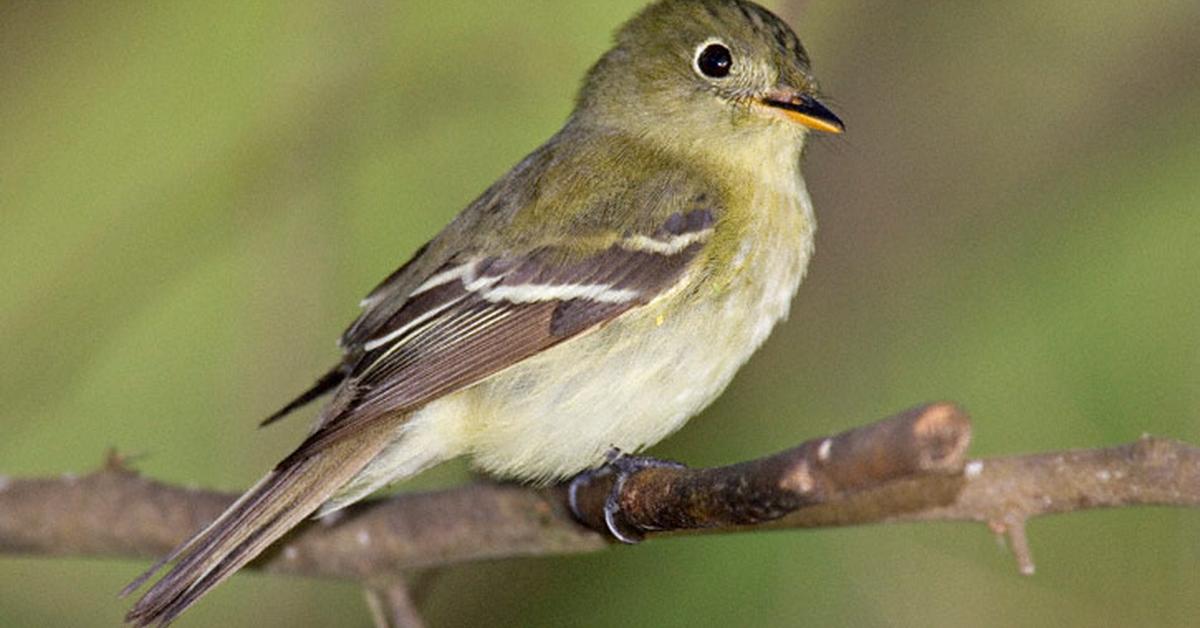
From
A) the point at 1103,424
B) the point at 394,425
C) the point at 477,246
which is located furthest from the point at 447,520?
the point at 1103,424

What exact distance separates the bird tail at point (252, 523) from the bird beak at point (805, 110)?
1375 millimetres

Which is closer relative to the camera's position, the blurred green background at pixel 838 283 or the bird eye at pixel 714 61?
the bird eye at pixel 714 61

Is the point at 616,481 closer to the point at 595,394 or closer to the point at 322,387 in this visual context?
the point at 595,394

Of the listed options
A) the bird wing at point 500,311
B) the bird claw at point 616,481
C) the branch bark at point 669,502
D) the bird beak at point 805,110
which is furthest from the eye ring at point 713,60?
the branch bark at point 669,502

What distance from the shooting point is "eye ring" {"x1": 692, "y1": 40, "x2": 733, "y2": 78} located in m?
4.49

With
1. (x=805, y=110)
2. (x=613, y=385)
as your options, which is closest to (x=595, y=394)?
(x=613, y=385)

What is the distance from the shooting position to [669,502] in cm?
316

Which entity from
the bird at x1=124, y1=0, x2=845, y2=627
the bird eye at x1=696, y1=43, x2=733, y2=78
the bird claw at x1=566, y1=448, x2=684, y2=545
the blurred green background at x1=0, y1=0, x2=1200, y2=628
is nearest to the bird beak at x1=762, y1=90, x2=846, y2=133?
the bird at x1=124, y1=0, x2=845, y2=627

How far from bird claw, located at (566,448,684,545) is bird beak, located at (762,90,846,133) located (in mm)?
972

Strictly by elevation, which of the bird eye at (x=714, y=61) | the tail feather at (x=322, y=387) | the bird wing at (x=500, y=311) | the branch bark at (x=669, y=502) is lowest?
the branch bark at (x=669, y=502)

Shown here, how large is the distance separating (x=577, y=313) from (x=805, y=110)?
0.86 m

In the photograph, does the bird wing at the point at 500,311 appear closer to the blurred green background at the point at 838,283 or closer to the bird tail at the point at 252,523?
the bird tail at the point at 252,523

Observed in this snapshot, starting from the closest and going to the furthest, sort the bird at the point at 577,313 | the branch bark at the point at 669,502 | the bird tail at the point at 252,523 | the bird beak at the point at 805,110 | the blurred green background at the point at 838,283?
the branch bark at the point at 669,502 < the bird tail at the point at 252,523 < the bird at the point at 577,313 < the bird beak at the point at 805,110 < the blurred green background at the point at 838,283

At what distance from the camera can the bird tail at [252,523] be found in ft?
11.7
